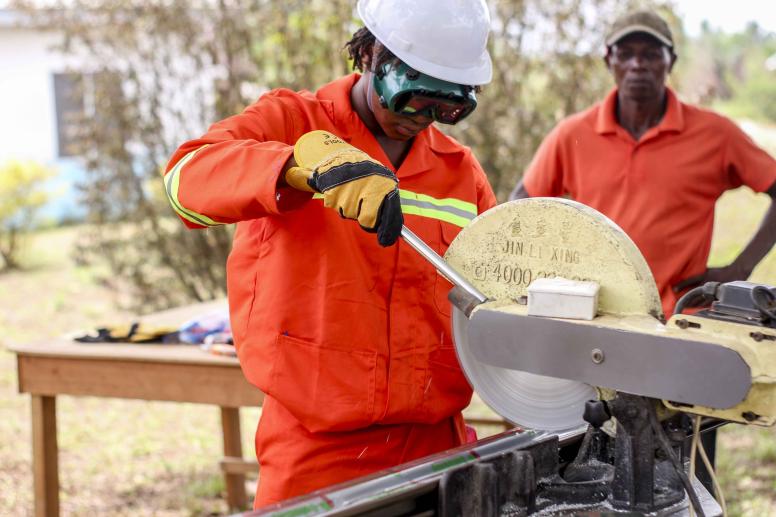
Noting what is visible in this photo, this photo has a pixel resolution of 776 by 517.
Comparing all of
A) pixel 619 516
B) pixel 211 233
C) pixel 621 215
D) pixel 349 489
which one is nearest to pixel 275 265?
pixel 349 489

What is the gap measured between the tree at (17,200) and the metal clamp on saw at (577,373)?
34.8 ft

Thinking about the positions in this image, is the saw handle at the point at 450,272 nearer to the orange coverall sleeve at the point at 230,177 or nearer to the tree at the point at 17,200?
the orange coverall sleeve at the point at 230,177

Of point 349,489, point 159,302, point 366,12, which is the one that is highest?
point 366,12

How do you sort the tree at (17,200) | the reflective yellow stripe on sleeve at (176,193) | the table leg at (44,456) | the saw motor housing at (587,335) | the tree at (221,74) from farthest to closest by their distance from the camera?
the tree at (17,200), the tree at (221,74), the table leg at (44,456), the reflective yellow stripe on sleeve at (176,193), the saw motor housing at (587,335)

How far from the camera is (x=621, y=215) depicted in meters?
3.93

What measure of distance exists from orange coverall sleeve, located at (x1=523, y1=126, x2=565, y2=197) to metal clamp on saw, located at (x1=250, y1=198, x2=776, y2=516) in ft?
6.89

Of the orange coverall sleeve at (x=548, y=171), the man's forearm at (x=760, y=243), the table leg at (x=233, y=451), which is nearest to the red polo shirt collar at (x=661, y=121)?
the orange coverall sleeve at (x=548, y=171)

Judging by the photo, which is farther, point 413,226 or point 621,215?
point 621,215

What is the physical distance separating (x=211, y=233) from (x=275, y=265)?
490 centimetres

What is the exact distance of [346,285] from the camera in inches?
88.8

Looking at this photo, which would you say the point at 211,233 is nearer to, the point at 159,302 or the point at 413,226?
the point at 159,302

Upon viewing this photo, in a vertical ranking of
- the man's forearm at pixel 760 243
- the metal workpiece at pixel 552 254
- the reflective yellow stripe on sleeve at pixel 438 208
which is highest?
the reflective yellow stripe on sleeve at pixel 438 208

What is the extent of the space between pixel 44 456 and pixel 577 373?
10.1 feet

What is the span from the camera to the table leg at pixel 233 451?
5.05m
